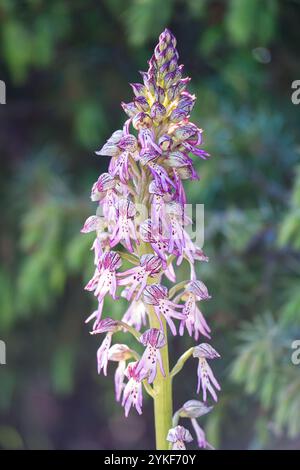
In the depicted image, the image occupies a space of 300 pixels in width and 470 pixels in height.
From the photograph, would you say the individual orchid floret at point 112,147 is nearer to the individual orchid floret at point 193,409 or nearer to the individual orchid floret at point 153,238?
the individual orchid floret at point 153,238

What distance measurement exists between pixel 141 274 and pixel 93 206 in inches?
88.0

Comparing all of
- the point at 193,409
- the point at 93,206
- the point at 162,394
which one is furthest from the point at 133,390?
the point at 93,206

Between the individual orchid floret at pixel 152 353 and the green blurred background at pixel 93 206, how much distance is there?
1499 millimetres

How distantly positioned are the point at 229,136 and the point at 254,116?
0.29 metres

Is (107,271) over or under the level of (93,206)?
under

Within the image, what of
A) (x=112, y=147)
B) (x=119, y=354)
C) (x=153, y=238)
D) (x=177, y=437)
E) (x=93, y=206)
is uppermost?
(x=93, y=206)

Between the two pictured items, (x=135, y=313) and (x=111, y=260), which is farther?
(x=135, y=313)

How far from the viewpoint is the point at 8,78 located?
419 cm

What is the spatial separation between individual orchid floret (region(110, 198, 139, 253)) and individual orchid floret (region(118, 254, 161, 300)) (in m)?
0.04

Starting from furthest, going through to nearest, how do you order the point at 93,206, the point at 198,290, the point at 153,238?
the point at 93,206 < the point at 198,290 < the point at 153,238

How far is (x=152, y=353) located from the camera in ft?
4.28

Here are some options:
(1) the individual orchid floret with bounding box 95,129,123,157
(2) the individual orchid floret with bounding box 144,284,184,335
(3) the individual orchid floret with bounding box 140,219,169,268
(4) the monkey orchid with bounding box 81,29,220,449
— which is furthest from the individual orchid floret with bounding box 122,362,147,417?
(1) the individual orchid floret with bounding box 95,129,123,157

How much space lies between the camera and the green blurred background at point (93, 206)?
3.27 metres

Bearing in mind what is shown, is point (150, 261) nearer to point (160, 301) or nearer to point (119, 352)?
point (160, 301)
